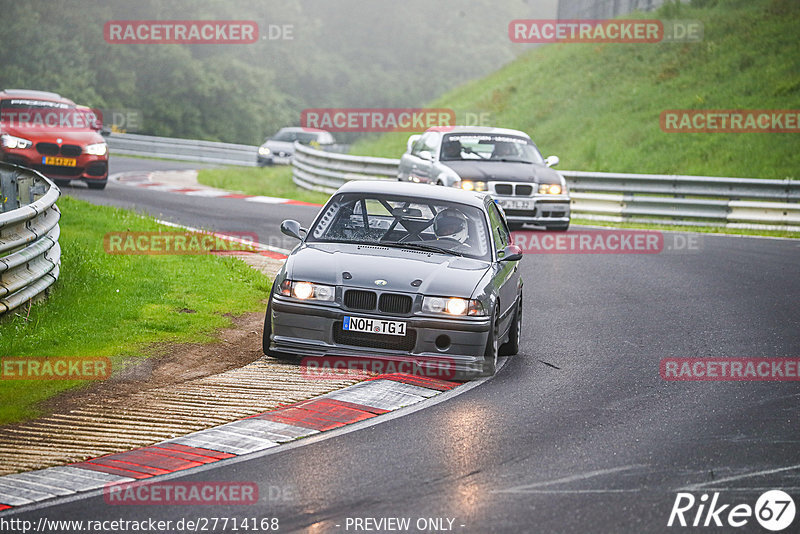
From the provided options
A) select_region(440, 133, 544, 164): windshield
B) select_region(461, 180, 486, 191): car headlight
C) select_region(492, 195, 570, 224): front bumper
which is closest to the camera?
select_region(461, 180, 486, 191): car headlight

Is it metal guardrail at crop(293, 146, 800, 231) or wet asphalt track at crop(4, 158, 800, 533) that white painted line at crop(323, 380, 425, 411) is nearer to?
wet asphalt track at crop(4, 158, 800, 533)

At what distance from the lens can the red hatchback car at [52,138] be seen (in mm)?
21500

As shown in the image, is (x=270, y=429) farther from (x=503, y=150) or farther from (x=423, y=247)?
(x=503, y=150)

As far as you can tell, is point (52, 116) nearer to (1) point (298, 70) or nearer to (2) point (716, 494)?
(2) point (716, 494)

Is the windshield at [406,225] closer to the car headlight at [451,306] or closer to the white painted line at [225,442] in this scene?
the car headlight at [451,306]

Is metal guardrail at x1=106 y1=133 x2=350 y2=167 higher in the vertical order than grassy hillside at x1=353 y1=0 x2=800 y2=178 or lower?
lower

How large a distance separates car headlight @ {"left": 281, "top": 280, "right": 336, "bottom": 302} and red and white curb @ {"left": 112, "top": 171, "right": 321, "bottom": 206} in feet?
49.2

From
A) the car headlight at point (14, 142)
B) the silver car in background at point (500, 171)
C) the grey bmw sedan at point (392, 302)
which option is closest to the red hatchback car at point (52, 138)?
the car headlight at point (14, 142)


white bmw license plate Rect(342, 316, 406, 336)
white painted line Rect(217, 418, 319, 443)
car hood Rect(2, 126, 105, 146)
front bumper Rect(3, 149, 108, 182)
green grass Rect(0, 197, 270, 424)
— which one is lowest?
white painted line Rect(217, 418, 319, 443)

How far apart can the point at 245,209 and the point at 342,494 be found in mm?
16315

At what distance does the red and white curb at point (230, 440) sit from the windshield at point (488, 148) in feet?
36.5

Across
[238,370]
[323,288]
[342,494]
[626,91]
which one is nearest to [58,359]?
[238,370]

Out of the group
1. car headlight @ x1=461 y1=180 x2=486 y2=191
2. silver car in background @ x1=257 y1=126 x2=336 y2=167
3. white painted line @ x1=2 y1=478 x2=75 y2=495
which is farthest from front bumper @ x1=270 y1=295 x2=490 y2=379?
silver car in background @ x1=257 y1=126 x2=336 y2=167

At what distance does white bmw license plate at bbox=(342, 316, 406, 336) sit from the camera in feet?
28.3
